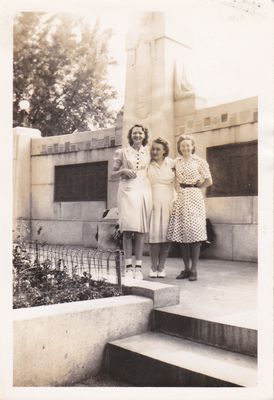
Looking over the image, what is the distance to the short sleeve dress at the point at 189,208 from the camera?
500cm

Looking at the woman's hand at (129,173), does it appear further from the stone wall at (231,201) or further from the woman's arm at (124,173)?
the stone wall at (231,201)

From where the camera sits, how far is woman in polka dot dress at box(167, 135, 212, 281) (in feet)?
16.4

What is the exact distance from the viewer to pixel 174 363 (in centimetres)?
290

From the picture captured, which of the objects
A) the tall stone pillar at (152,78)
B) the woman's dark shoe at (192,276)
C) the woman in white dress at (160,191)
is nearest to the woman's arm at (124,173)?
the woman in white dress at (160,191)

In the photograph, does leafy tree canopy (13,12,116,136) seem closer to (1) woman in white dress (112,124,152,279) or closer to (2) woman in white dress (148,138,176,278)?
(1) woman in white dress (112,124,152,279)

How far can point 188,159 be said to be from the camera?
5094 mm

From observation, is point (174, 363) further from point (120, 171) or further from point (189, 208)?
point (120, 171)

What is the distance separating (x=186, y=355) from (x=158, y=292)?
796 mm

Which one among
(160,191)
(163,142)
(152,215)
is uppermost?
(163,142)

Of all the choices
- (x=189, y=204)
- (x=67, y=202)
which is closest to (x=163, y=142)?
(x=189, y=204)

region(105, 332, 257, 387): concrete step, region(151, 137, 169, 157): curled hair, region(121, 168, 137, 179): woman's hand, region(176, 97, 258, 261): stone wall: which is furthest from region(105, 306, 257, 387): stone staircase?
region(176, 97, 258, 261): stone wall

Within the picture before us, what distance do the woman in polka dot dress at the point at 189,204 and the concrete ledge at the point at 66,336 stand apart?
1.56m
